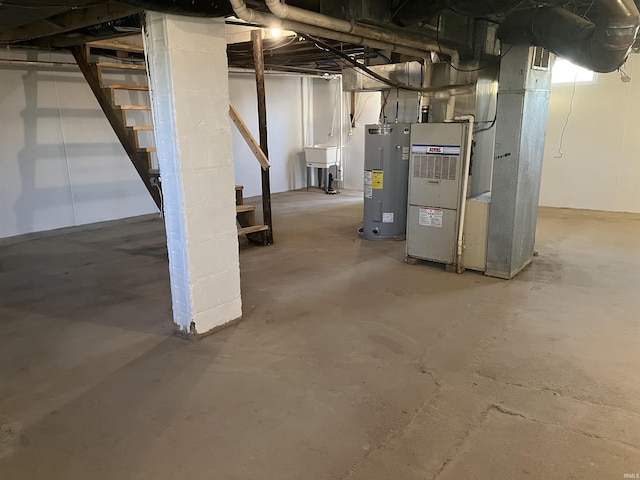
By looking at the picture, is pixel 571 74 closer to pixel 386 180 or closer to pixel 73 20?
pixel 386 180

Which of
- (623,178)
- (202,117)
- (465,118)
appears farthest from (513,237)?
(623,178)

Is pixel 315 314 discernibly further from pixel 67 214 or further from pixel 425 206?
pixel 67 214

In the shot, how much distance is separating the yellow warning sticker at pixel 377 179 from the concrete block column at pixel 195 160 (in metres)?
2.48

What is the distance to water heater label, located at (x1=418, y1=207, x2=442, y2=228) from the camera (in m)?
4.21

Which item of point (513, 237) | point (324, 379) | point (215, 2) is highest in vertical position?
point (215, 2)

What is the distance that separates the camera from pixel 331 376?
8.27 ft

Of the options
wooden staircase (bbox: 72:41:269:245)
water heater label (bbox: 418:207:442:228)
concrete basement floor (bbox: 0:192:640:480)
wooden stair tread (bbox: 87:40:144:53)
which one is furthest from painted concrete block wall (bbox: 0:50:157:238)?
water heater label (bbox: 418:207:442:228)

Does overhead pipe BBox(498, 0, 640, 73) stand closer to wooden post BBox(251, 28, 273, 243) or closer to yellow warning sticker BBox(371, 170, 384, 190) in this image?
yellow warning sticker BBox(371, 170, 384, 190)

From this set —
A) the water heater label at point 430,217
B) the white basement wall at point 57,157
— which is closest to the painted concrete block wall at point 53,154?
the white basement wall at point 57,157

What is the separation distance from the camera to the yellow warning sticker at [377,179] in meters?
5.16

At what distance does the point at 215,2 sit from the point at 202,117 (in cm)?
62

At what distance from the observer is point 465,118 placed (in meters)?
3.90

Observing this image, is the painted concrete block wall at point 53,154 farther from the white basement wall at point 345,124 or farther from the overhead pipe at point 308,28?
the white basement wall at point 345,124

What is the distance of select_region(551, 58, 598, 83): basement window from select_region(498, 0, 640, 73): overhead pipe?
3.75m
